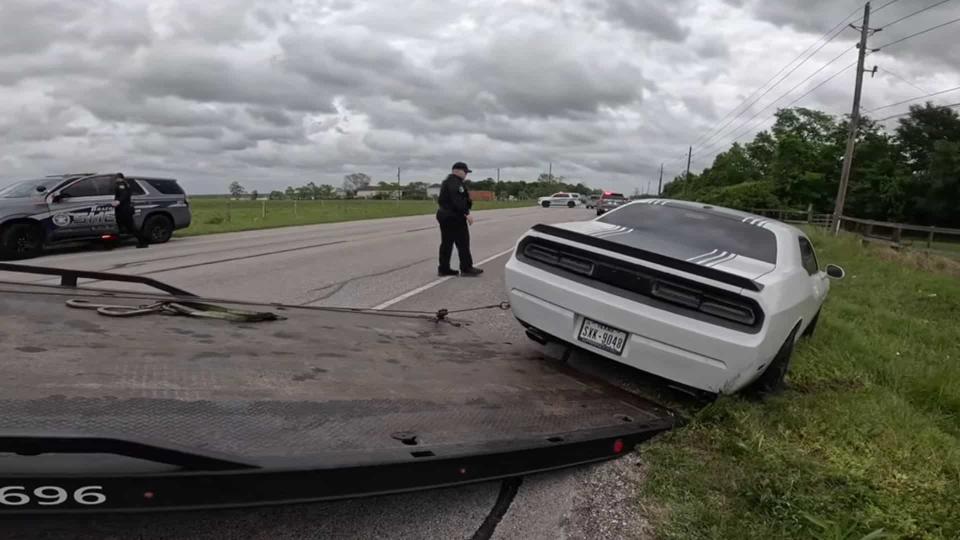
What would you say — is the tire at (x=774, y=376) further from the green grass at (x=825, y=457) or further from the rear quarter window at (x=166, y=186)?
the rear quarter window at (x=166, y=186)

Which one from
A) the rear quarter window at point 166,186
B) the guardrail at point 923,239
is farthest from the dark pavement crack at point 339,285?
the guardrail at point 923,239

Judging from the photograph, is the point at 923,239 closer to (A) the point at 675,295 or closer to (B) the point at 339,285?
(B) the point at 339,285

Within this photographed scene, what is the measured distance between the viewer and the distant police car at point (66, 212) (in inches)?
490

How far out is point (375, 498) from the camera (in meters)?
2.86

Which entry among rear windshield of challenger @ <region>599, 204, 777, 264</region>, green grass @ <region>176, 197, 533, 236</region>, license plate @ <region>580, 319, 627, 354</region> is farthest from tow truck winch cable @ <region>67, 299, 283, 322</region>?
green grass @ <region>176, 197, 533, 236</region>

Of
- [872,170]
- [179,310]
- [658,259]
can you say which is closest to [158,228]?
[179,310]

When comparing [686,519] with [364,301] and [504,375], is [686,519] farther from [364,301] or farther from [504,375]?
[364,301]

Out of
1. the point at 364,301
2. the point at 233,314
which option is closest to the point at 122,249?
the point at 364,301

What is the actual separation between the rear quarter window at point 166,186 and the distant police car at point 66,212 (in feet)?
0.16

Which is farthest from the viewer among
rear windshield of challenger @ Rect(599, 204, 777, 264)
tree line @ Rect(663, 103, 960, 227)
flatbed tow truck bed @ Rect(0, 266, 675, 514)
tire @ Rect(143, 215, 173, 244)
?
tree line @ Rect(663, 103, 960, 227)

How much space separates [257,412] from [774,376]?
3454mm

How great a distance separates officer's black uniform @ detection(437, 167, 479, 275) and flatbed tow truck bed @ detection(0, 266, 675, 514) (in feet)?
17.7

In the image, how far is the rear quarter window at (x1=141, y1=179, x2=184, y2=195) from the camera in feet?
53.6

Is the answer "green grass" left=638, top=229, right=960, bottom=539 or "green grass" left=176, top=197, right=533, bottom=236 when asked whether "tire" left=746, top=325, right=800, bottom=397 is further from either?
"green grass" left=176, top=197, right=533, bottom=236
